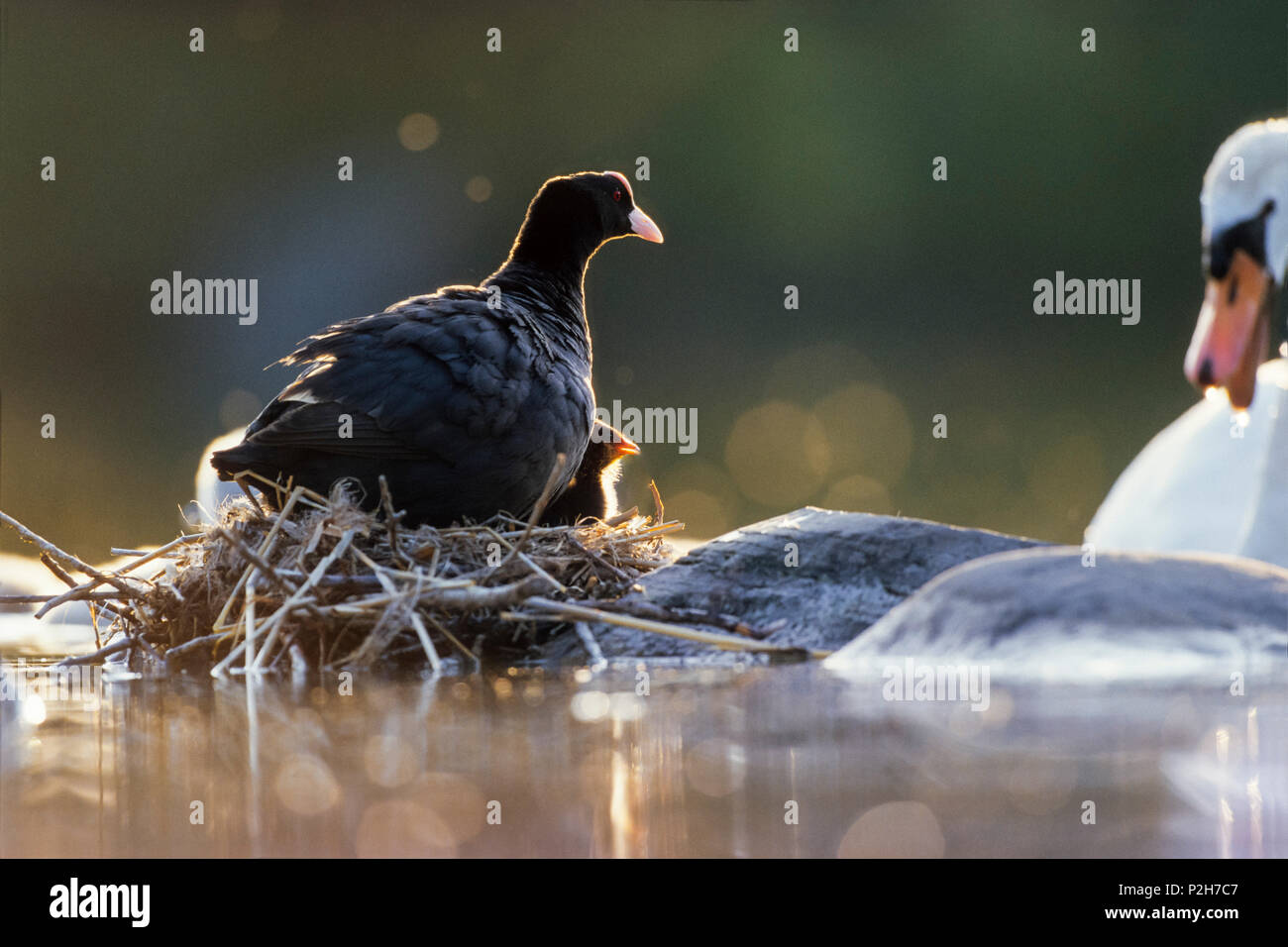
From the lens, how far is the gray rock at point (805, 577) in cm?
183

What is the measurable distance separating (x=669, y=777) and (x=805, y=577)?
42.5 inches

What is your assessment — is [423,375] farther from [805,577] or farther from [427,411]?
[805,577]

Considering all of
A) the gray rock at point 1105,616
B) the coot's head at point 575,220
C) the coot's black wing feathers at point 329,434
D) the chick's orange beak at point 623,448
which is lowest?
the gray rock at point 1105,616

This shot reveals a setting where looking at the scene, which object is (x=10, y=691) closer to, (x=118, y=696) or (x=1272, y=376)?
(x=118, y=696)

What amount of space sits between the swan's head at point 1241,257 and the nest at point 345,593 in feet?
3.46

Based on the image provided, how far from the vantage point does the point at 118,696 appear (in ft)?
4.94

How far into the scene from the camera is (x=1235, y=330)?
2.16 metres

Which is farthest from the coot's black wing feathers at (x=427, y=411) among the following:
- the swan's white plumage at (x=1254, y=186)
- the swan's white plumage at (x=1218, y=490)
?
the swan's white plumage at (x=1254, y=186)

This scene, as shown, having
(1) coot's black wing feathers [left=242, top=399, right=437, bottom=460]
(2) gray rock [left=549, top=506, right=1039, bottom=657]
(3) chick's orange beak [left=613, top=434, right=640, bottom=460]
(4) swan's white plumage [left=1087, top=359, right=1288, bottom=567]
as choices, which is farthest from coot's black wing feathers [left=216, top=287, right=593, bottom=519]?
(4) swan's white plumage [left=1087, top=359, right=1288, bottom=567]

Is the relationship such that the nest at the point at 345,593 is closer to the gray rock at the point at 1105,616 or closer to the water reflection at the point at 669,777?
the gray rock at the point at 1105,616

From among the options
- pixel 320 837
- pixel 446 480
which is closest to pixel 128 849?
pixel 320 837

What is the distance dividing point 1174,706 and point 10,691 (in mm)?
1327

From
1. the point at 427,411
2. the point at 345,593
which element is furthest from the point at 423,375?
the point at 345,593

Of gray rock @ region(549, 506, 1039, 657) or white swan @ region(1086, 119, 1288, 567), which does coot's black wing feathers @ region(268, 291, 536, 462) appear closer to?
gray rock @ region(549, 506, 1039, 657)
